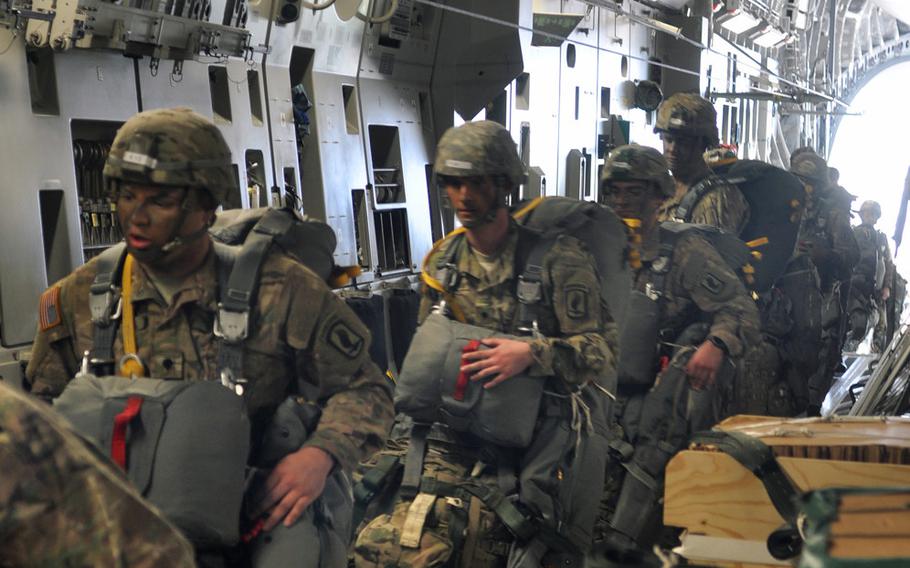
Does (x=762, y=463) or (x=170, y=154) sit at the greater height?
(x=170, y=154)

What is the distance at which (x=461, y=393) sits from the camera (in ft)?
14.0

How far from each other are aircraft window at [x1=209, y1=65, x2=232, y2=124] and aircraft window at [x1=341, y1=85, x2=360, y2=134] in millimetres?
1420

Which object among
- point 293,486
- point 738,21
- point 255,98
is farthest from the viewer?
point 738,21

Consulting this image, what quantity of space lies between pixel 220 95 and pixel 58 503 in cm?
582

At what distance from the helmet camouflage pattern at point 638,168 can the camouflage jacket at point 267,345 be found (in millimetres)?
2716

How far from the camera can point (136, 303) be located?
126 inches

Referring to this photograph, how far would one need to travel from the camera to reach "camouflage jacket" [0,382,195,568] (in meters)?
1.48

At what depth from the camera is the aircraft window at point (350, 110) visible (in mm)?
8477

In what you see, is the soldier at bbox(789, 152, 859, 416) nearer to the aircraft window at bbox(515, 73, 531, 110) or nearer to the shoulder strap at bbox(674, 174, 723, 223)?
the shoulder strap at bbox(674, 174, 723, 223)

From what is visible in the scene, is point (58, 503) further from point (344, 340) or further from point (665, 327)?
point (665, 327)

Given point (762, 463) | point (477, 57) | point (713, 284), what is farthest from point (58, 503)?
point (477, 57)

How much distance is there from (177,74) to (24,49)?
3.71 ft

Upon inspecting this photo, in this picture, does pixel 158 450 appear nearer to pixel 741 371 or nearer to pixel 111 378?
pixel 111 378

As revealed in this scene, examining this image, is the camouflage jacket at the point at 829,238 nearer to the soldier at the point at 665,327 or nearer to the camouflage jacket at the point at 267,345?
the soldier at the point at 665,327
